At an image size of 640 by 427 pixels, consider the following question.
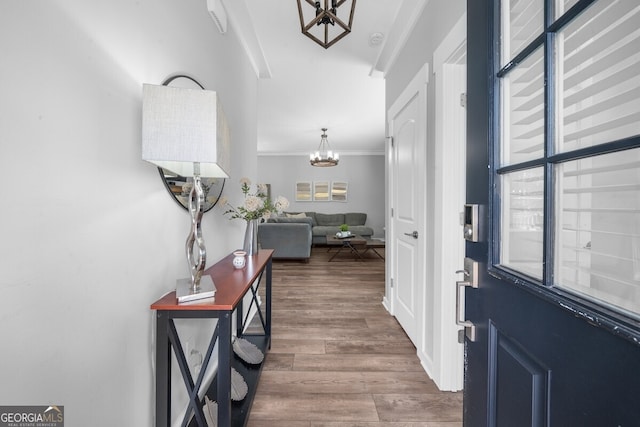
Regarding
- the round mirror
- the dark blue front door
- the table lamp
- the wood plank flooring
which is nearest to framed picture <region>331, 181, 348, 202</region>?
the wood plank flooring

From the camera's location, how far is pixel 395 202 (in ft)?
8.98

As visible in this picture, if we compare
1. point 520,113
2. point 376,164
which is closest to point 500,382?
point 520,113

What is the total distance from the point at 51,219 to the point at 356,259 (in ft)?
17.2

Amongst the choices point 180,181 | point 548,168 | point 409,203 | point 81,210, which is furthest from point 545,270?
point 409,203

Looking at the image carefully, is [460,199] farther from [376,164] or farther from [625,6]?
[376,164]

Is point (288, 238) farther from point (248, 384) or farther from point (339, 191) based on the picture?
point (248, 384)

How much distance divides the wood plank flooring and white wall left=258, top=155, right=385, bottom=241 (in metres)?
5.17

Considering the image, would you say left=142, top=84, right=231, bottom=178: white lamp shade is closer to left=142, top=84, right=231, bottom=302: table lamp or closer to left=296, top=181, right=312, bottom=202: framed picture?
left=142, top=84, right=231, bottom=302: table lamp

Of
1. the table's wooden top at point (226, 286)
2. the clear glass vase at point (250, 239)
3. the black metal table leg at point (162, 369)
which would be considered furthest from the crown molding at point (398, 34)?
the black metal table leg at point (162, 369)

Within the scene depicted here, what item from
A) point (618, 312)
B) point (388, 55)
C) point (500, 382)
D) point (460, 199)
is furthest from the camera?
point (388, 55)

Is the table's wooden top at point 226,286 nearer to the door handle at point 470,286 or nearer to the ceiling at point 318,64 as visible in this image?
the door handle at point 470,286

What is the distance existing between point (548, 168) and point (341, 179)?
791 cm

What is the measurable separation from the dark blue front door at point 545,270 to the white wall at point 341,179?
7580 millimetres

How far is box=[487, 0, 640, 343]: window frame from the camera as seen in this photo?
420mm
